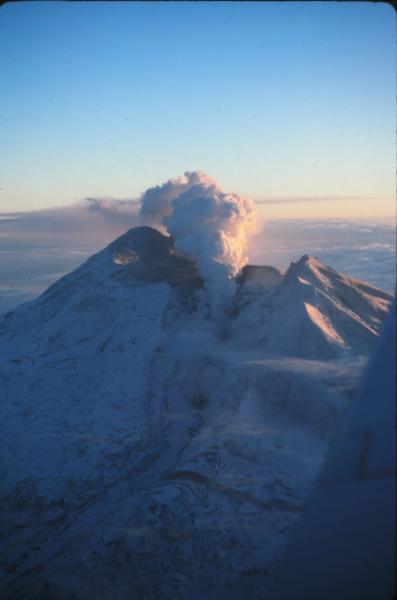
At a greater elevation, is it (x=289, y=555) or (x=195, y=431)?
(x=289, y=555)

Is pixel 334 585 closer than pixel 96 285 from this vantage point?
Yes

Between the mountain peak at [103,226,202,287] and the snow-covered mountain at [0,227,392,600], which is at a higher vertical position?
the mountain peak at [103,226,202,287]

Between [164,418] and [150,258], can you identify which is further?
[150,258]

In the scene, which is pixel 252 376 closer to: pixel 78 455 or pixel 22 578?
pixel 78 455

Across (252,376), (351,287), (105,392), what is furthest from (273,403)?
(351,287)

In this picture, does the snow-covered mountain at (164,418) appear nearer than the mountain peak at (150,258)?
Yes

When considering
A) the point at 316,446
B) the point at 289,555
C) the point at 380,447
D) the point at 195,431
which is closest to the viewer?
the point at 289,555

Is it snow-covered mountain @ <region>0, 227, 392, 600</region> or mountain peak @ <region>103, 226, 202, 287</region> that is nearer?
snow-covered mountain @ <region>0, 227, 392, 600</region>

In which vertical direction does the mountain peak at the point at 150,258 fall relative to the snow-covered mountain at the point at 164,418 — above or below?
above
